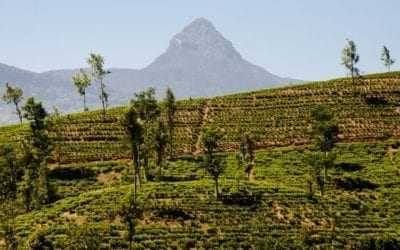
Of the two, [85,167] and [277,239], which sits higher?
[85,167]

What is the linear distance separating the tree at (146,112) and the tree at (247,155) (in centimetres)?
1655

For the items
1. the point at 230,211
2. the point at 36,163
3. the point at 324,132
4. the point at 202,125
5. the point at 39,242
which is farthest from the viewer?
the point at 202,125

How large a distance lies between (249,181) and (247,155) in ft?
49.3

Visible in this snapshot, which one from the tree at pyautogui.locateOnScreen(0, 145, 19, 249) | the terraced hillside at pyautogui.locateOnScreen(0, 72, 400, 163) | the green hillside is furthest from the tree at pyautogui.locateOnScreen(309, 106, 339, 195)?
the tree at pyautogui.locateOnScreen(0, 145, 19, 249)

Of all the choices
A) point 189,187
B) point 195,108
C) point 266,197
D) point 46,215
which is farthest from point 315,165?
point 195,108

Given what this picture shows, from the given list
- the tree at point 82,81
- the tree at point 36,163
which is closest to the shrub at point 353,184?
the tree at point 36,163

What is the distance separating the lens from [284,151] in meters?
128

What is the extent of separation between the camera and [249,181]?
361ft

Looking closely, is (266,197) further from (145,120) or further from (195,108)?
(195,108)

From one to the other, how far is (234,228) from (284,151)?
41558mm

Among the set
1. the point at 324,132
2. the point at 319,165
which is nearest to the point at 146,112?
the point at 324,132

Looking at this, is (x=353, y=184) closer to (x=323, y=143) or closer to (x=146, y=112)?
(x=323, y=143)

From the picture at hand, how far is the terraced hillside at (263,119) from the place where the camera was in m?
134

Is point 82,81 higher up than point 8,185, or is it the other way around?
point 82,81
